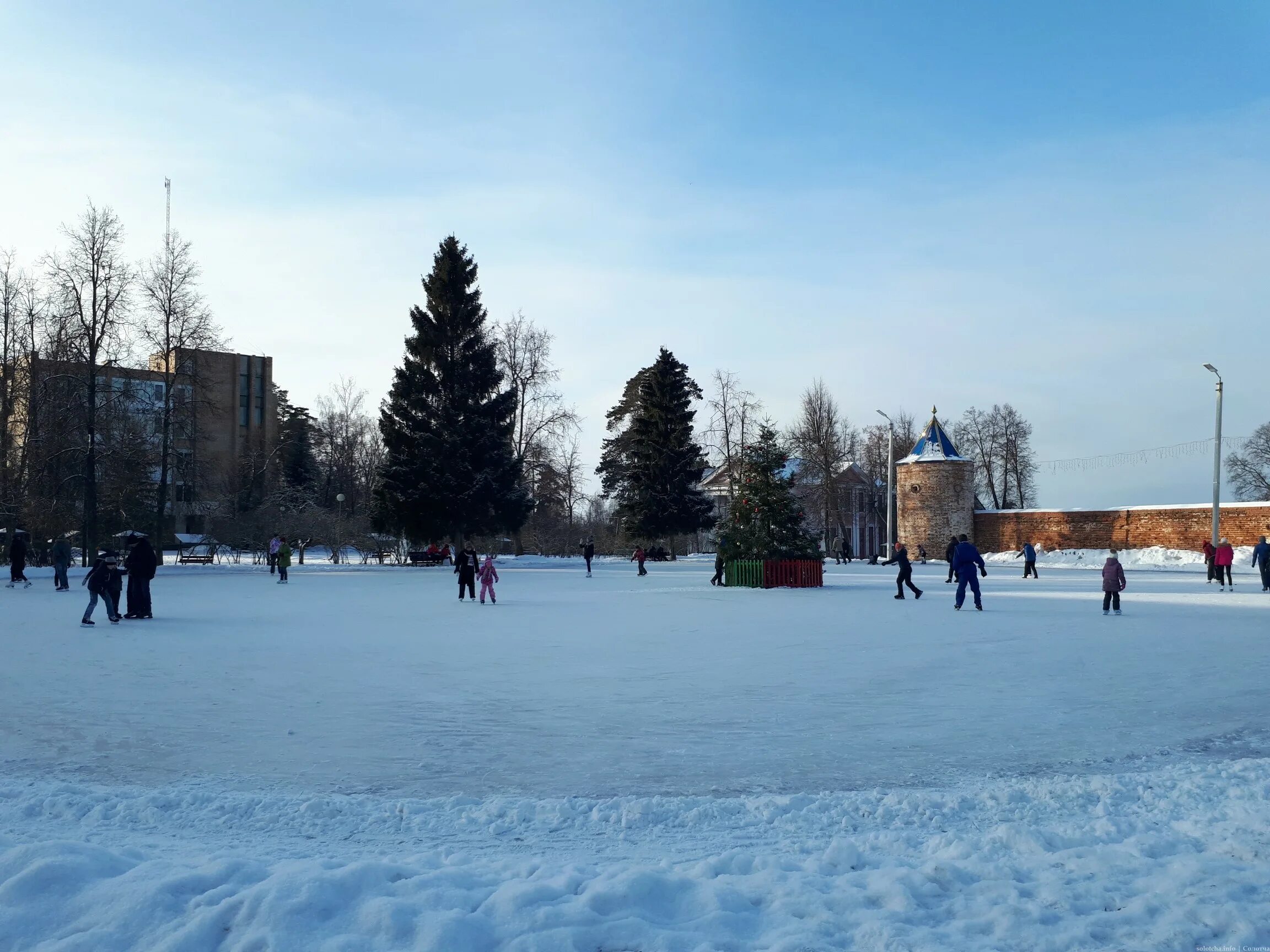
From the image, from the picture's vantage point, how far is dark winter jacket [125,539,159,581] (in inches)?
701

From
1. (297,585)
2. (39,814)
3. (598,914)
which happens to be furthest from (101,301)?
(598,914)

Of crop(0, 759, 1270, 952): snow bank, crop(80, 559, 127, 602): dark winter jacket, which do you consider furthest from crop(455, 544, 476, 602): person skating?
crop(0, 759, 1270, 952): snow bank

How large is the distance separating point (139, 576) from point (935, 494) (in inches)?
1990

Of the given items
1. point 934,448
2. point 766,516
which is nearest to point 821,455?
point 934,448

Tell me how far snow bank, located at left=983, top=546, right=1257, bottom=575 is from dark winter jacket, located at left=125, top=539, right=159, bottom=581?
35.6 m

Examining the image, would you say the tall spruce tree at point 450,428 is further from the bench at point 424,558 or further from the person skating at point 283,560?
the person skating at point 283,560

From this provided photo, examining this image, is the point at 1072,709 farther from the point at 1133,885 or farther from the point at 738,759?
the point at 1133,885

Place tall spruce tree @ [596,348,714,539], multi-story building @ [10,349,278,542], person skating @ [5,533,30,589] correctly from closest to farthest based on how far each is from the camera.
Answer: person skating @ [5,533,30,589] → multi-story building @ [10,349,278,542] → tall spruce tree @ [596,348,714,539]

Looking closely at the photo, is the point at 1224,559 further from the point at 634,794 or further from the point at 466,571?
the point at 634,794

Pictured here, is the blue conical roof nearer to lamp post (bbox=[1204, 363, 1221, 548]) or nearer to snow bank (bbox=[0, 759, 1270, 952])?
lamp post (bbox=[1204, 363, 1221, 548])

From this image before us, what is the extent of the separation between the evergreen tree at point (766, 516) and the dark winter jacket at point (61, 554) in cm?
1796

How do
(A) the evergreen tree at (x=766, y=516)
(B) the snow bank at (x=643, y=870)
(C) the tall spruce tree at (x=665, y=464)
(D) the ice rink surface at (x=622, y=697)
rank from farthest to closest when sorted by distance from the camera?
(C) the tall spruce tree at (x=665, y=464), (A) the evergreen tree at (x=766, y=516), (D) the ice rink surface at (x=622, y=697), (B) the snow bank at (x=643, y=870)

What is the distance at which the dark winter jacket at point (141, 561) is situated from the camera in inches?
701

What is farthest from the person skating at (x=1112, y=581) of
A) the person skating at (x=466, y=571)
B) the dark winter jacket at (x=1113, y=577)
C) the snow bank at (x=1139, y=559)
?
the snow bank at (x=1139, y=559)
